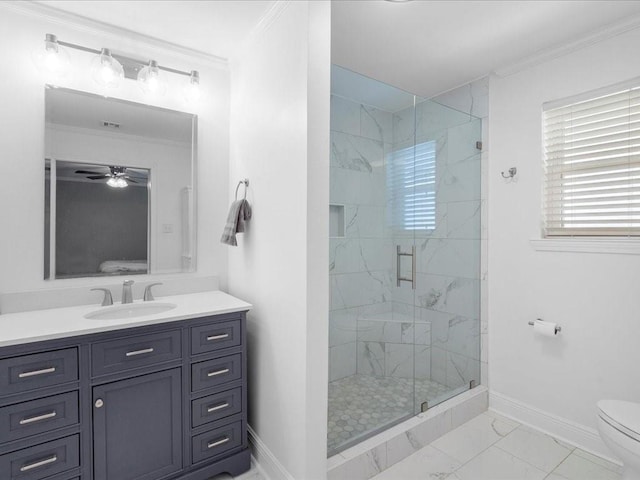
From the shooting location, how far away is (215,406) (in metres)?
1.77

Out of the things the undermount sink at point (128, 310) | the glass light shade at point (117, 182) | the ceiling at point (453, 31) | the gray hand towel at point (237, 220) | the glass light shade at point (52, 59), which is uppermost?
the ceiling at point (453, 31)

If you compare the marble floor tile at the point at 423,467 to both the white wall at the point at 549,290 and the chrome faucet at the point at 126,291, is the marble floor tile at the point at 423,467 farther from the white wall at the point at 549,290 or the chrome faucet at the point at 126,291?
the chrome faucet at the point at 126,291

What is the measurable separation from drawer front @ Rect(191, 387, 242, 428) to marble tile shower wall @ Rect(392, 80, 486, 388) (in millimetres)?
1291

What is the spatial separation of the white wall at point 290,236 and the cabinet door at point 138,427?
0.48 m

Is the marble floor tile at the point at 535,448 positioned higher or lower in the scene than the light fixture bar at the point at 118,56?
lower

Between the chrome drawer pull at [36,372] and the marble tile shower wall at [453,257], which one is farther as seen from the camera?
the marble tile shower wall at [453,257]

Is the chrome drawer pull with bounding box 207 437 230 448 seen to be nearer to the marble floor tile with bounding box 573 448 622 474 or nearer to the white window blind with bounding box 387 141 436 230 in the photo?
the white window blind with bounding box 387 141 436 230

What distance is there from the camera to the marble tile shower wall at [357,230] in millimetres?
2379

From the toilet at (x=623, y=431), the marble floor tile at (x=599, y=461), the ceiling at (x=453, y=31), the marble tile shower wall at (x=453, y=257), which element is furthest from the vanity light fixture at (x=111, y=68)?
the marble floor tile at (x=599, y=461)

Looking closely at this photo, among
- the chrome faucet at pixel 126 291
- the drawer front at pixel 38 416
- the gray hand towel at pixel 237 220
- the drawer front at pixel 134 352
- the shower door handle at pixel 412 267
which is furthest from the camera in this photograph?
the shower door handle at pixel 412 267

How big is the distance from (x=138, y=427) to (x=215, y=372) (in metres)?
0.40

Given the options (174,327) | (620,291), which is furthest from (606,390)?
(174,327)

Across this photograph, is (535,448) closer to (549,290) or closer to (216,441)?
(549,290)

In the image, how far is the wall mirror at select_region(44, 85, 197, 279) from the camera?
1.86 m
